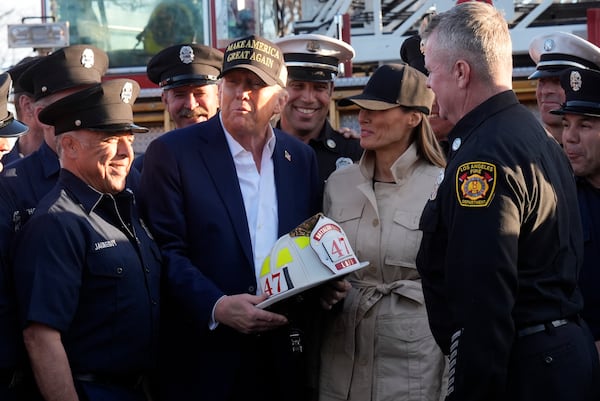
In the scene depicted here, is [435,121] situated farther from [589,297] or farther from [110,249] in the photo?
[110,249]

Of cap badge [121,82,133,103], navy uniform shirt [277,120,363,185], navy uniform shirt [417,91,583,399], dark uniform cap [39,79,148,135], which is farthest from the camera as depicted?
navy uniform shirt [277,120,363,185]

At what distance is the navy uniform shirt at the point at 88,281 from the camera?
3504 mm

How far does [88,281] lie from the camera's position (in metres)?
3.64

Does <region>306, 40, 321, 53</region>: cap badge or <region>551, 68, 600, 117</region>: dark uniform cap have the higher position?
<region>306, 40, 321, 53</region>: cap badge

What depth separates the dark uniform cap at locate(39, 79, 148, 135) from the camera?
3.83 m

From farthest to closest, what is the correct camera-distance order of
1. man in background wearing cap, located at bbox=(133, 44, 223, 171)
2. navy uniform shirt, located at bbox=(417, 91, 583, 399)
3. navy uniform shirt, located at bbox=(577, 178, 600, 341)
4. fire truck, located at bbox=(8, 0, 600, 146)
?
fire truck, located at bbox=(8, 0, 600, 146) < man in background wearing cap, located at bbox=(133, 44, 223, 171) < navy uniform shirt, located at bbox=(577, 178, 600, 341) < navy uniform shirt, located at bbox=(417, 91, 583, 399)

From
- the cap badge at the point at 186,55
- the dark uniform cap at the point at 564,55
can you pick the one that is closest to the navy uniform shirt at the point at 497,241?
the dark uniform cap at the point at 564,55

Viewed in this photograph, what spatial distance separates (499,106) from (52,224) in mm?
1657

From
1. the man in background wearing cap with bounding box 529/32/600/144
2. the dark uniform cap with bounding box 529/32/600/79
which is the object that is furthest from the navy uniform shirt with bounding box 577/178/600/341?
the dark uniform cap with bounding box 529/32/600/79

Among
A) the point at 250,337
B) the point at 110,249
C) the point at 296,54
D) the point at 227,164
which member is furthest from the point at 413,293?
the point at 296,54

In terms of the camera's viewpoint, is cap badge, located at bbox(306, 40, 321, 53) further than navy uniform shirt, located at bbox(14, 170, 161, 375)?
Yes

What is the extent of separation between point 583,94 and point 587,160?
31 centimetres

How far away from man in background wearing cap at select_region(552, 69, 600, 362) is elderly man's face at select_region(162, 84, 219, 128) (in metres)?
1.91

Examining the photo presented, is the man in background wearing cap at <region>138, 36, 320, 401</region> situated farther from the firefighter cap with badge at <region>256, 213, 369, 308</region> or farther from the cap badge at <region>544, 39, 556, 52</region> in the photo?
the cap badge at <region>544, 39, 556, 52</region>
